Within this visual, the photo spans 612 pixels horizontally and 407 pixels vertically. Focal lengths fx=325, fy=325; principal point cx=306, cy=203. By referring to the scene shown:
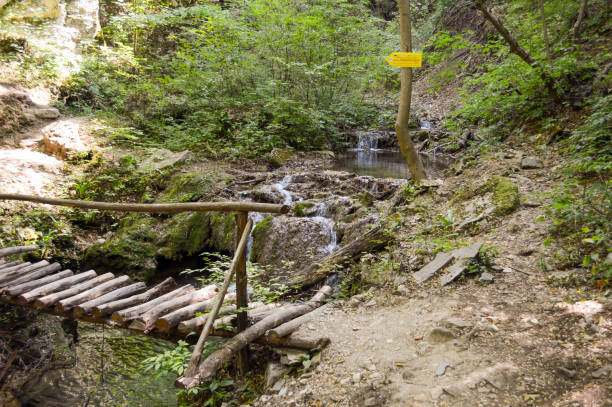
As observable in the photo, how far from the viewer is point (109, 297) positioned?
13.6 ft

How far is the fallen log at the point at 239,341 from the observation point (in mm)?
2614

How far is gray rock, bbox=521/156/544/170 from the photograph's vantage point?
6.23 metres

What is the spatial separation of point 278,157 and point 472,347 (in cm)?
948

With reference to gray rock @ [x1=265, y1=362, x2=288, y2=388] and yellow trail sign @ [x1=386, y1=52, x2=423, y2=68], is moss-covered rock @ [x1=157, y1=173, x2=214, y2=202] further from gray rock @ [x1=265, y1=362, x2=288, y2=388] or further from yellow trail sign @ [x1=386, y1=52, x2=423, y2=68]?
gray rock @ [x1=265, y1=362, x2=288, y2=388]

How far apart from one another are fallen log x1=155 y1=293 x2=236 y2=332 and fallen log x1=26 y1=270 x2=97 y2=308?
1.77 metres

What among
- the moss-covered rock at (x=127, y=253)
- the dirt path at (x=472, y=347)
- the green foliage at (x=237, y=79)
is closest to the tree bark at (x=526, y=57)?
the dirt path at (x=472, y=347)

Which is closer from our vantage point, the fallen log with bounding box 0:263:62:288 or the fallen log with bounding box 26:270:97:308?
the fallen log with bounding box 26:270:97:308

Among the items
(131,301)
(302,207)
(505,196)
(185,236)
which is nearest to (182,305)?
(131,301)

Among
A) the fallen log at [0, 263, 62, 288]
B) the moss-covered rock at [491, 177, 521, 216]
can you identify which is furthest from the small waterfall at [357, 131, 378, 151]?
Result: the fallen log at [0, 263, 62, 288]

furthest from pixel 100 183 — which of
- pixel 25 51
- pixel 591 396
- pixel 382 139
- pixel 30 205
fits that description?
pixel 382 139

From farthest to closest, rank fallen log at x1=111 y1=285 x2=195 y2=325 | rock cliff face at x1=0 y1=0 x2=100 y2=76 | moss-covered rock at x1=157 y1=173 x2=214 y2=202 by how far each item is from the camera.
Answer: rock cliff face at x1=0 y1=0 x2=100 y2=76 < moss-covered rock at x1=157 y1=173 x2=214 y2=202 < fallen log at x1=111 y1=285 x2=195 y2=325

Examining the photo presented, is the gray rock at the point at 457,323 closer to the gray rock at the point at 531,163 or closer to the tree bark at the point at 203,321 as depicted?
the tree bark at the point at 203,321

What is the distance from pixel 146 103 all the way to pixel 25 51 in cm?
406

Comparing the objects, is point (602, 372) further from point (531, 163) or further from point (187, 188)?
point (187, 188)
